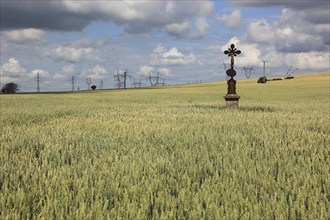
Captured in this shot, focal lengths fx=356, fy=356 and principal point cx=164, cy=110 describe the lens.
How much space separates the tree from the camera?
124 metres

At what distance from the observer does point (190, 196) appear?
13.3 ft

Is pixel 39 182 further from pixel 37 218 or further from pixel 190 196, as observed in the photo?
pixel 190 196

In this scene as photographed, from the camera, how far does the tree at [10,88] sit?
12374 cm

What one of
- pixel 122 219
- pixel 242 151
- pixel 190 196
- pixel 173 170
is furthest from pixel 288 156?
pixel 122 219

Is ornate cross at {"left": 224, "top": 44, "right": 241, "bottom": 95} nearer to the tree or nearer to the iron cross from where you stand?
the iron cross

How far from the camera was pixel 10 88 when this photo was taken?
12569cm

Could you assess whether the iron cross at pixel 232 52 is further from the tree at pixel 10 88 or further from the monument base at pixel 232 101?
the tree at pixel 10 88

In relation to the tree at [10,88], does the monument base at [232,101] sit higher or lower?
lower

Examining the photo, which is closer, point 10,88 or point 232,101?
point 232,101

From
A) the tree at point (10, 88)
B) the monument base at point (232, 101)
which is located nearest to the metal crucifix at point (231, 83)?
the monument base at point (232, 101)

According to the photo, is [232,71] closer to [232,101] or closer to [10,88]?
[232,101]

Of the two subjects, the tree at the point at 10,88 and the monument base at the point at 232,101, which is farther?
the tree at the point at 10,88

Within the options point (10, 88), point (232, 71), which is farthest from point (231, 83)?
point (10, 88)

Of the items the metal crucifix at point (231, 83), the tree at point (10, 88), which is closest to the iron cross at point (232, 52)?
the metal crucifix at point (231, 83)
